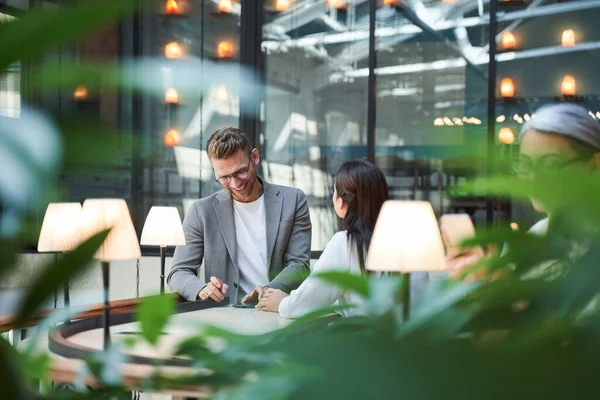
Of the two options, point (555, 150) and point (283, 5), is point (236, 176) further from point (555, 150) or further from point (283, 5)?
point (283, 5)

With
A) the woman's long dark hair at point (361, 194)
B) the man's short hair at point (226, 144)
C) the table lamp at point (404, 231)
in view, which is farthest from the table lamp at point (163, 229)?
the table lamp at point (404, 231)

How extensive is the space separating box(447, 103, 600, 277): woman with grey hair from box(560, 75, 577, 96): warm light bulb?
6.61 metres

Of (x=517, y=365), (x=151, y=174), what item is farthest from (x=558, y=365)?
(x=151, y=174)

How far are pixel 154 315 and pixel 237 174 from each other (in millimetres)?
3529

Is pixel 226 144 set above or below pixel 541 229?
above

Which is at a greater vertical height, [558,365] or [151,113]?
[151,113]

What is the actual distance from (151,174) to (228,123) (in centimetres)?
83

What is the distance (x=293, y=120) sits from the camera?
25.3ft

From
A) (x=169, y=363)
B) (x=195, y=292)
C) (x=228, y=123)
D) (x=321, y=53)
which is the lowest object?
(x=195, y=292)

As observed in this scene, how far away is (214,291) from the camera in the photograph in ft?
11.7

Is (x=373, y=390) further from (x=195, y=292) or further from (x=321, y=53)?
(x=321, y=53)

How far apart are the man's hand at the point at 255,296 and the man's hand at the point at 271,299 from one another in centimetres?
3

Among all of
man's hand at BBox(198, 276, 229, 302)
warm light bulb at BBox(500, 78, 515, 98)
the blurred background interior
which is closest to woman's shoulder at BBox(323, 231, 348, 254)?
man's hand at BBox(198, 276, 229, 302)

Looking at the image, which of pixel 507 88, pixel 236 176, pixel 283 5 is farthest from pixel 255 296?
pixel 283 5
